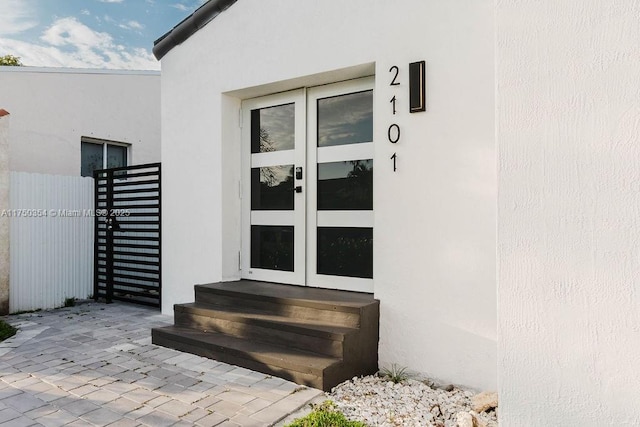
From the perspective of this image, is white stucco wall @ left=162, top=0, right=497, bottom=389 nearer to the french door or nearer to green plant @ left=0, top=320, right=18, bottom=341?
the french door

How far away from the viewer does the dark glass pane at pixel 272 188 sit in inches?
190

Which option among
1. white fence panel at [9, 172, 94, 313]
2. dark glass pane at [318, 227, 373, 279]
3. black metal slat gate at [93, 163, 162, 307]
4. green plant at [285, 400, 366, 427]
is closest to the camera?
green plant at [285, 400, 366, 427]

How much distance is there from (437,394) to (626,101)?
2394mm

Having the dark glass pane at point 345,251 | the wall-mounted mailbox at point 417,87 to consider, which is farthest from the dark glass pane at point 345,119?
the dark glass pane at point 345,251

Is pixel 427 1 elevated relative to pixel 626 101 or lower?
elevated

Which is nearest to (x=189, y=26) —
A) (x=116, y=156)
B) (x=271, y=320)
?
(x=271, y=320)

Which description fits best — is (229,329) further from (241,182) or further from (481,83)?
(481,83)

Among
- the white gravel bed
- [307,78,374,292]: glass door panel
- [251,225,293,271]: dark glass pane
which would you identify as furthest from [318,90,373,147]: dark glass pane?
the white gravel bed

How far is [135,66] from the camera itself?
9.35m

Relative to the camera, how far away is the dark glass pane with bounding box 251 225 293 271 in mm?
4797

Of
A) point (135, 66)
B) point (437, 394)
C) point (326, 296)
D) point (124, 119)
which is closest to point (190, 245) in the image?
point (326, 296)

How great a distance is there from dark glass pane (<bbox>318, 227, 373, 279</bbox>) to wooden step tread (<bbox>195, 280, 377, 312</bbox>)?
0.73ft

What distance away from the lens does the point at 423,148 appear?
11.7ft

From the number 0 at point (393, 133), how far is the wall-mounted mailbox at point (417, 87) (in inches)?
7.4
